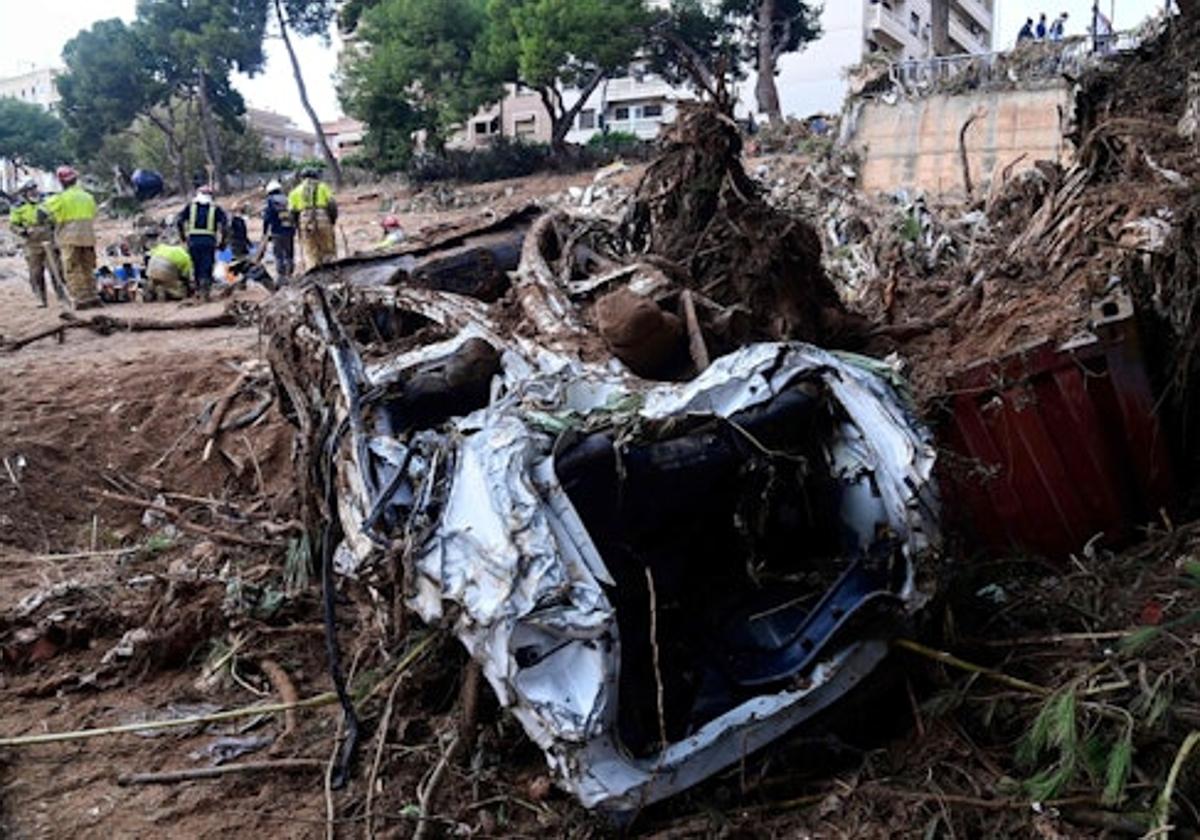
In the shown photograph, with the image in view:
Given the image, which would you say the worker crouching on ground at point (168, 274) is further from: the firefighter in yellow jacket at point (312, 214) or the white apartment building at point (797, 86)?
the white apartment building at point (797, 86)

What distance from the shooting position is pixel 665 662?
3.35m

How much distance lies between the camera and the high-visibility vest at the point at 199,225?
12234mm

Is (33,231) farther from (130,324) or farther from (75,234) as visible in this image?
(130,324)

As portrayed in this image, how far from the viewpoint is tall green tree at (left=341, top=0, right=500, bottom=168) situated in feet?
98.3

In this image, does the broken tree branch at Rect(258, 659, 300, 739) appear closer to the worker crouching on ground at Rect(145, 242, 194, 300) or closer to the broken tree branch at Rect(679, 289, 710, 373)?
the broken tree branch at Rect(679, 289, 710, 373)

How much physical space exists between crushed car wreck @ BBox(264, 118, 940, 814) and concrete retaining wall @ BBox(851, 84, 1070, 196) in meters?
12.5

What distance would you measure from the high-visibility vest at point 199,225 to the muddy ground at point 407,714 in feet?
23.2

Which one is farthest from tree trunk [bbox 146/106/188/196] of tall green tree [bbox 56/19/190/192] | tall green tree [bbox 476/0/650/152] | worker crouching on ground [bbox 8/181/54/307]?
worker crouching on ground [bbox 8/181/54/307]

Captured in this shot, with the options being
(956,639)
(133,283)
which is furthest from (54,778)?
(133,283)

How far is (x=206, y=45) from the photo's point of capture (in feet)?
120

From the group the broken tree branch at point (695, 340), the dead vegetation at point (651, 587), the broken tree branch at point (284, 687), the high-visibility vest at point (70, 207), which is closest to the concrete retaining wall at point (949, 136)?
the dead vegetation at point (651, 587)

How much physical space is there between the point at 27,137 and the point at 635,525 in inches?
2230

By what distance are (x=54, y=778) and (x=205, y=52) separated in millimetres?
38355

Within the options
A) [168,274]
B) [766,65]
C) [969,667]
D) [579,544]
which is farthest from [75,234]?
[766,65]
